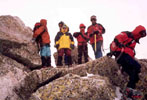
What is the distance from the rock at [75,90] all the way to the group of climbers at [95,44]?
127 cm

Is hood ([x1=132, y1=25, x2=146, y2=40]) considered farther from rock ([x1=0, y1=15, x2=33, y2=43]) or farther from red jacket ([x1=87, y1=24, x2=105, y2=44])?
rock ([x1=0, y1=15, x2=33, y2=43])

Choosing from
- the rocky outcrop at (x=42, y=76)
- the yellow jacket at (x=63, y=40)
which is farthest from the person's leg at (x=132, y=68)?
the yellow jacket at (x=63, y=40)

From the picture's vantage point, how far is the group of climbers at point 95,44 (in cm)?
833

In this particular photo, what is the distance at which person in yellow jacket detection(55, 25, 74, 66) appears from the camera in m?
13.2

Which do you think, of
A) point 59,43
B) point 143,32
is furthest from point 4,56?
point 143,32

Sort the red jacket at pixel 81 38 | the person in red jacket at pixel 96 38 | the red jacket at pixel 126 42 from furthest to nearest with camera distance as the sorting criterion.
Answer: the red jacket at pixel 81 38, the person in red jacket at pixel 96 38, the red jacket at pixel 126 42

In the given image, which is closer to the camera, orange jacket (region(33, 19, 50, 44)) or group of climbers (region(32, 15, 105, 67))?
orange jacket (region(33, 19, 50, 44))

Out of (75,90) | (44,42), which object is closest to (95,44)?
(44,42)

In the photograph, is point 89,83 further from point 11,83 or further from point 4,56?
point 4,56

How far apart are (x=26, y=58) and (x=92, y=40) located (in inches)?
199

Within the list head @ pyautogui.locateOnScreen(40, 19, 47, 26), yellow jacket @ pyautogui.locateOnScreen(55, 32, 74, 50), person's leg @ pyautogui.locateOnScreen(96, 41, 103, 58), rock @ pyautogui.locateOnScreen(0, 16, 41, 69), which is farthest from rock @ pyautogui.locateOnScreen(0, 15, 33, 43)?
person's leg @ pyautogui.locateOnScreen(96, 41, 103, 58)

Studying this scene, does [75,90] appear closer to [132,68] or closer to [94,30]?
[132,68]

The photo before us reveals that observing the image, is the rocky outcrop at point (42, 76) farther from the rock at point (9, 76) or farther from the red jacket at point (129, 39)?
the red jacket at point (129, 39)

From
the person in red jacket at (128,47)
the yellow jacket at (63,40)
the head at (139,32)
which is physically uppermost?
the yellow jacket at (63,40)
